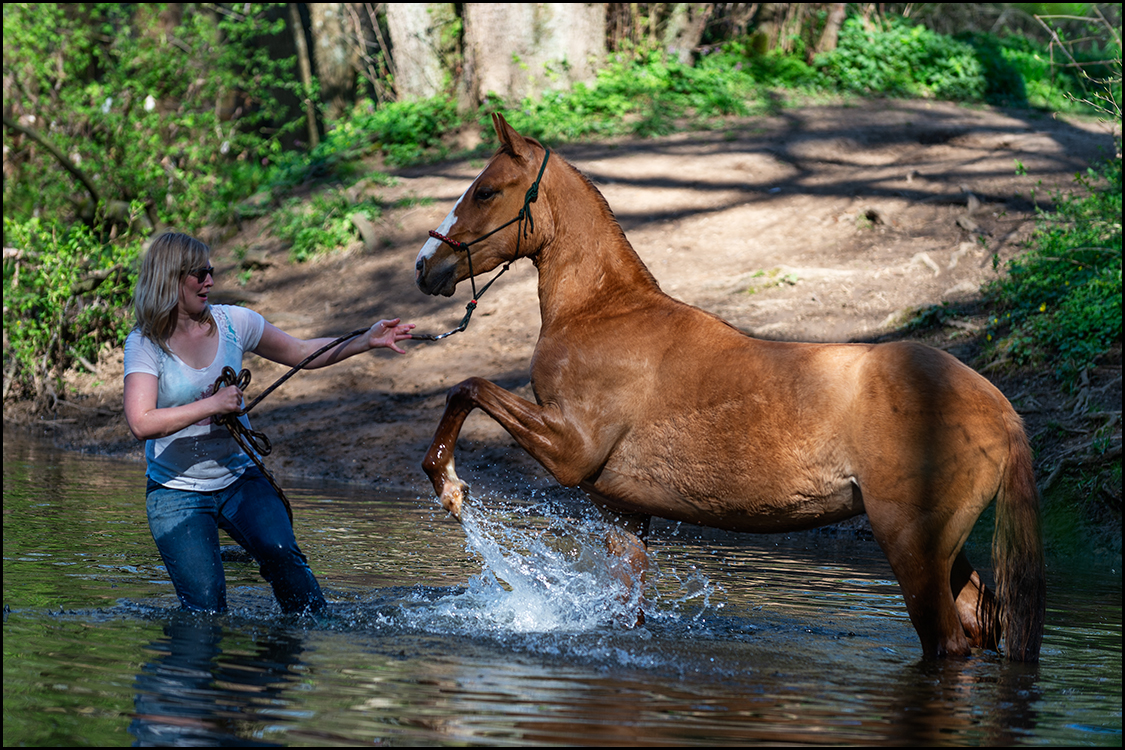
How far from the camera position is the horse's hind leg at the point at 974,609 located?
5.14 meters

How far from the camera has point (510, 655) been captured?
15.6ft

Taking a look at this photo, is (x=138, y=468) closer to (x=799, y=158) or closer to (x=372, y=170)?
(x=372, y=170)

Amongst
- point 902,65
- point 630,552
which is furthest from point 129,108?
point 630,552

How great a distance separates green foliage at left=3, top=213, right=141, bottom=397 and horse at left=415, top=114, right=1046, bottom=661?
941 cm

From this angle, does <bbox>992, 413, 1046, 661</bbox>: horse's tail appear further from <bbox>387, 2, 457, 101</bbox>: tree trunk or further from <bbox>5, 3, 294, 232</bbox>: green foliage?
<bbox>387, 2, 457, 101</bbox>: tree trunk

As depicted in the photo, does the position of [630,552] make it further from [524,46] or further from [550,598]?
[524,46]

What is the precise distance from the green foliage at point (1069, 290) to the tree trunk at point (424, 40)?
36.8 feet

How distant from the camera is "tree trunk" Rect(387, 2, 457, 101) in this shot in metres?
19.2

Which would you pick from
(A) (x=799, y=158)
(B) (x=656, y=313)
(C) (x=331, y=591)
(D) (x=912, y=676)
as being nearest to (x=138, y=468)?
(C) (x=331, y=591)

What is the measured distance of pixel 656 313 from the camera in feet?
17.6

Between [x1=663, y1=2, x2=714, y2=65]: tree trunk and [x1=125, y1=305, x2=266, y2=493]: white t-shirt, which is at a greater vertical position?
[x1=663, y1=2, x2=714, y2=65]: tree trunk

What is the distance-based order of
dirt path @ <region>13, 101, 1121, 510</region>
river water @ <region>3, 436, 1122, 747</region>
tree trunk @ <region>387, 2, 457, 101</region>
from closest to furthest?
river water @ <region>3, 436, 1122, 747</region>, dirt path @ <region>13, 101, 1121, 510</region>, tree trunk @ <region>387, 2, 457, 101</region>

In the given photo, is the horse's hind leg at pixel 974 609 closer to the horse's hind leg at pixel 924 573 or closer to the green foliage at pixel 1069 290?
the horse's hind leg at pixel 924 573

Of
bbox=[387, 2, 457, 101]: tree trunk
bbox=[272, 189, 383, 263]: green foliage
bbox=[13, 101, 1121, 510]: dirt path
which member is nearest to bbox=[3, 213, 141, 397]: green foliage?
bbox=[13, 101, 1121, 510]: dirt path
